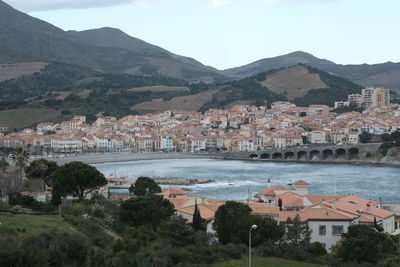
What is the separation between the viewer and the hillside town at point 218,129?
8056 centimetres

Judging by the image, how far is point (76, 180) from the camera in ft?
76.2

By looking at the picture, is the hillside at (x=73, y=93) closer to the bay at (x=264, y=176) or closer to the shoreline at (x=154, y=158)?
the shoreline at (x=154, y=158)

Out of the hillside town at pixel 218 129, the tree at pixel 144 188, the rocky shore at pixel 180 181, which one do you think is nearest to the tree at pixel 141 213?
the tree at pixel 144 188

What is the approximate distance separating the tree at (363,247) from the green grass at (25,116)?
8232 centimetres

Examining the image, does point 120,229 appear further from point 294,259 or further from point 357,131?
point 357,131

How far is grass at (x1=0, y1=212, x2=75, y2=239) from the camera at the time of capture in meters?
13.6

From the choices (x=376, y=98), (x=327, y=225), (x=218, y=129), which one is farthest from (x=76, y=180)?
(x=376, y=98)

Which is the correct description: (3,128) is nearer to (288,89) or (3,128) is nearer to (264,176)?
(264,176)

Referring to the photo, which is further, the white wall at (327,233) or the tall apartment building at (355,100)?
the tall apartment building at (355,100)

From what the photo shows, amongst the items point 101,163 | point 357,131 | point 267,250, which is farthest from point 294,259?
point 357,131

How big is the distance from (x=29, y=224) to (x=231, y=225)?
513 centimetres

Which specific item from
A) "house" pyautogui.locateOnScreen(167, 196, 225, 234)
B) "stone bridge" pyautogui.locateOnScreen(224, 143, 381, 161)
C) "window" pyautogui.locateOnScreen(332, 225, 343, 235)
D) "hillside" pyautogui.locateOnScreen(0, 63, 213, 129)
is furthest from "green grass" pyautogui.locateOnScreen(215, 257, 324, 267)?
"hillside" pyautogui.locateOnScreen(0, 63, 213, 129)

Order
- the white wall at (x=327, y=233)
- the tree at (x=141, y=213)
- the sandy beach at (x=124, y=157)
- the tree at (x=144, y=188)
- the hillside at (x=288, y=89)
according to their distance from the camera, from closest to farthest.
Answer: the white wall at (x=327, y=233) → the tree at (x=141, y=213) → the tree at (x=144, y=188) → the sandy beach at (x=124, y=157) → the hillside at (x=288, y=89)

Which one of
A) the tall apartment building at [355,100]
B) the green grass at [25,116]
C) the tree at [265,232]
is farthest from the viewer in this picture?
the tall apartment building at [355,100]
